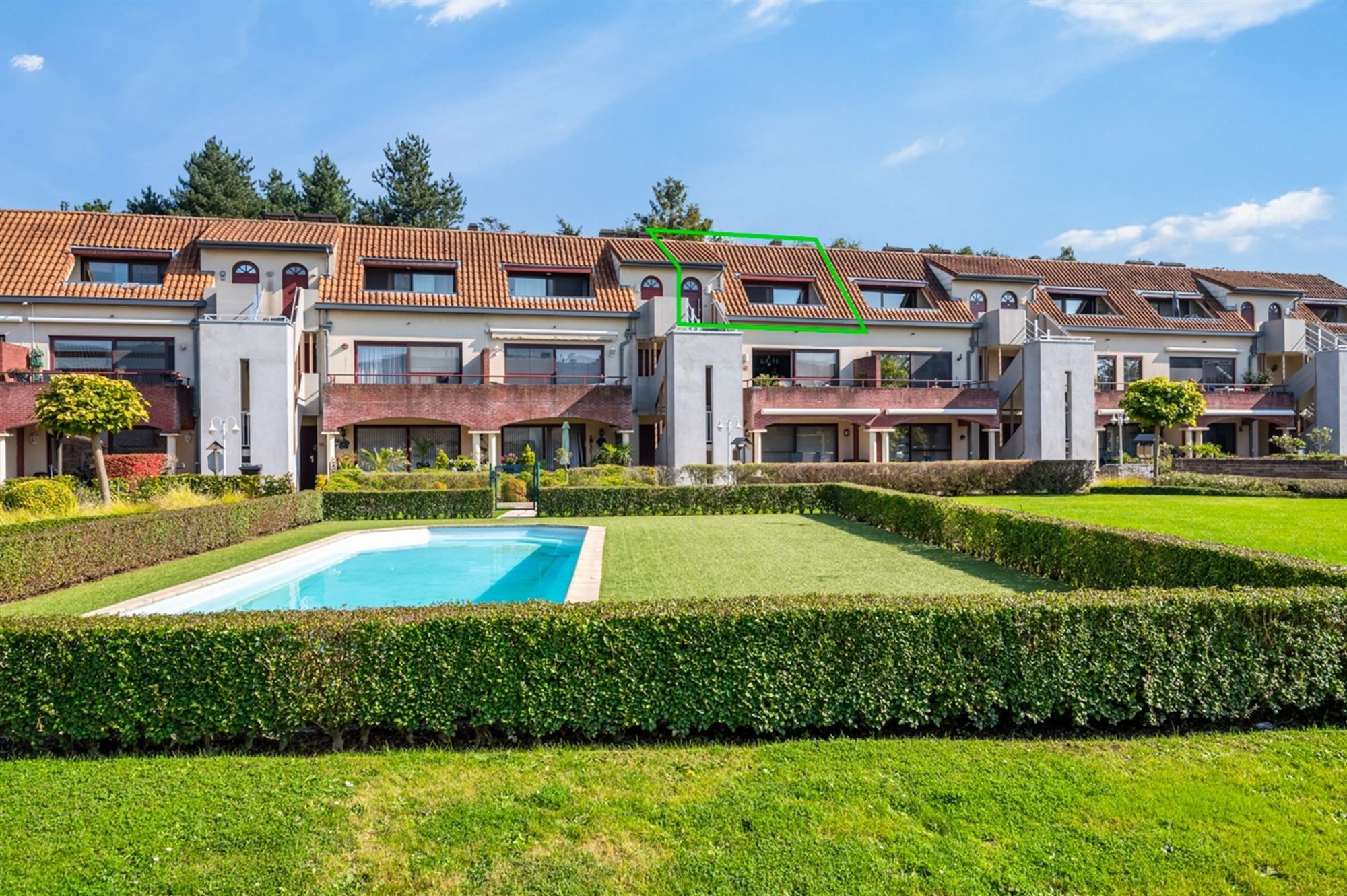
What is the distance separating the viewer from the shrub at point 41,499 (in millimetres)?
15273

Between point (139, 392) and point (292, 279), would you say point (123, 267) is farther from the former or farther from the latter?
point (139, 392)

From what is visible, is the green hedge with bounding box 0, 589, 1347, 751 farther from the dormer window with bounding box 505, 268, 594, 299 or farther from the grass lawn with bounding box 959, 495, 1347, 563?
the dormer window with bounding box 505, 268, 594, 299

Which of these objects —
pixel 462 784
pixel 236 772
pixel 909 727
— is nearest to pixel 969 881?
pixel 909 727

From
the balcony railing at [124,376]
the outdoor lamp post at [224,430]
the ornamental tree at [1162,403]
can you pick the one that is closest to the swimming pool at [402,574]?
the outdoor lamp post at [224,430]

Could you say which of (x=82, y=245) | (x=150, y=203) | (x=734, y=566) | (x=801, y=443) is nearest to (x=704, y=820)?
(x=734, y=566)

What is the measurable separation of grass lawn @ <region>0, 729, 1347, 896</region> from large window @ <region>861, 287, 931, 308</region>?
1208 inches

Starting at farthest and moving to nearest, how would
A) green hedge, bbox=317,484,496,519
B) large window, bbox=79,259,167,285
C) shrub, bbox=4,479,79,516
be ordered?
large window, bbox=79,259,167,285
green hedge, bbox=317,484,496,519
shrub, bbox=4,479,79,516

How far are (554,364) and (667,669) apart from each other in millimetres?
25760

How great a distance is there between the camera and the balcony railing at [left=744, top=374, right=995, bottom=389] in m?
30.1

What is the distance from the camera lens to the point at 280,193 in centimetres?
4684

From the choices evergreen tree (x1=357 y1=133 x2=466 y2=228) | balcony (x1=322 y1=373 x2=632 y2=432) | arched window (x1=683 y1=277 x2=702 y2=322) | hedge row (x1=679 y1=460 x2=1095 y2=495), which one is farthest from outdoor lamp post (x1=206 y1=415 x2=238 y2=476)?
evergreen tree (x1=357 y1=133 x2=466 y2=228)

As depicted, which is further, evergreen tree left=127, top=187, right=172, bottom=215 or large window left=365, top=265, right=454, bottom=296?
evergreen tree left=127, top=187, right=172, bottom=215

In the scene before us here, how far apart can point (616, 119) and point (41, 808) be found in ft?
55.3

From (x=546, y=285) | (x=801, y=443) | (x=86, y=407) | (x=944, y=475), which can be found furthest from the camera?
(x=801, y=443)
